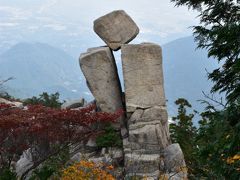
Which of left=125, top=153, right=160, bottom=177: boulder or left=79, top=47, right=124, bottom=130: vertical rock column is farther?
left=79, top=47, right=124, bottom=130: vertical rock column

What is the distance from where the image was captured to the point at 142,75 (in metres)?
14.8

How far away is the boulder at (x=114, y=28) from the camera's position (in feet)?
50.6

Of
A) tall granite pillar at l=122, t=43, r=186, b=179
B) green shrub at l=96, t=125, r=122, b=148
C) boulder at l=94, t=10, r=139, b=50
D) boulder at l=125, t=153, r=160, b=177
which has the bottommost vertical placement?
boulder at l=125, t=153, r=160, b=177

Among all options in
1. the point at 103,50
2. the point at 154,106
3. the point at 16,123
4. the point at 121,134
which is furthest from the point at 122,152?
the point at 16,123

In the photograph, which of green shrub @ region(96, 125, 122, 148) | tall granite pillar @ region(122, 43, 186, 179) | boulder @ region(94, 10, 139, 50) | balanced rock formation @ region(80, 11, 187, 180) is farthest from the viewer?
boulder @ region(94, 10, 139, 50)

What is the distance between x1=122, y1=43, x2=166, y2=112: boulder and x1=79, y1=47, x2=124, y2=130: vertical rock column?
653 millimetres

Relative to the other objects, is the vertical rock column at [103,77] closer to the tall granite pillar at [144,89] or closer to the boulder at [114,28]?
the boulder at [114,28]

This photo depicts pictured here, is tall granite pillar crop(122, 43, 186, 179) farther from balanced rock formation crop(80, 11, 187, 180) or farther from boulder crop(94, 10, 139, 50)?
boulder crop(94, 10, 139, 50)

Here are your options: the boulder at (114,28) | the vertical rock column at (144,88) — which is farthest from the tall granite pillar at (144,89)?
the boulder at (114,28)

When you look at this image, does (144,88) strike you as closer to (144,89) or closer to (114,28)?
(144,89)

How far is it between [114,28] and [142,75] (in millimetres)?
2120

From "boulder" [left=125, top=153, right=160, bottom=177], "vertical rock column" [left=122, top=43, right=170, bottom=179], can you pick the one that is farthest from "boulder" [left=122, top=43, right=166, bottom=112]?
"boulder" [left=125, top=153, right=160, bottom=177]

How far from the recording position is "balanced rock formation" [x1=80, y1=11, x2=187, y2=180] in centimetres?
1397

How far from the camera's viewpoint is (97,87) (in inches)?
599
